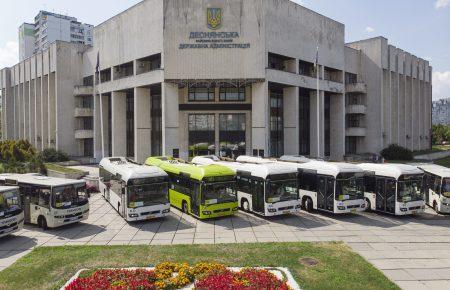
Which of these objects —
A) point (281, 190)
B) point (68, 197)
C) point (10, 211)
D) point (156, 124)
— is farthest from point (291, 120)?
point (10, 211)

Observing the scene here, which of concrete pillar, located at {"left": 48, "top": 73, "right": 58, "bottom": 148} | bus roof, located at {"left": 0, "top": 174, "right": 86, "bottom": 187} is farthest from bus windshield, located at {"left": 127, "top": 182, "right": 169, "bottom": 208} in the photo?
concrete pillar, located at {"left": 48, "top": 73, "right": 58, "bottom": 148}

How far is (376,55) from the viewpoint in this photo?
63.4m

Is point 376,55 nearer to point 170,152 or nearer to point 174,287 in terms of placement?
point 170,152

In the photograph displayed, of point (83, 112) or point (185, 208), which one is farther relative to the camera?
point (83, 112)

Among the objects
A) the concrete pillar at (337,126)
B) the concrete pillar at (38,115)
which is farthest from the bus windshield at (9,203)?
the concrete pillar at (38,115)

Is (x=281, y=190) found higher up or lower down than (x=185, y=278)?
higher up

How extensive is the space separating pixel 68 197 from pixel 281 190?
11629 mm

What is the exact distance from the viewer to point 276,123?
178 feet

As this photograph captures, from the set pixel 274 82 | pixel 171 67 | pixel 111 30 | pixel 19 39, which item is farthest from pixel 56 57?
pixel 19 39

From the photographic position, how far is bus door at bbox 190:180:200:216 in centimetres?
2138

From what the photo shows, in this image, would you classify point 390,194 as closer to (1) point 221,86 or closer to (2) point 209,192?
(2) point 209,192

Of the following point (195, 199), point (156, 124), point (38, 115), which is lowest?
point (195, 199)

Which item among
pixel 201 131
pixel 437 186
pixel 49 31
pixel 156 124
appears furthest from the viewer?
pixel 49 31

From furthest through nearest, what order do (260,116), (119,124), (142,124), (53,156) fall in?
(53,156)
(119,124)
(142,124)
(260,116)
